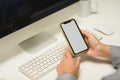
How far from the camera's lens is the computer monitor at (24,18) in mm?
899

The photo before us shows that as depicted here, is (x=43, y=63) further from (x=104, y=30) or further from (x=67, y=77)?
(x=104, y=30)

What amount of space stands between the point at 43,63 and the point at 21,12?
21 centimetres

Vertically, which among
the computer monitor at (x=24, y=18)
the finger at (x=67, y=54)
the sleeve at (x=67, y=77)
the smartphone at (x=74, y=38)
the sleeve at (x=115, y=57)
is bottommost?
the sleeve at (x=115, y=57)

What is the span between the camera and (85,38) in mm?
989

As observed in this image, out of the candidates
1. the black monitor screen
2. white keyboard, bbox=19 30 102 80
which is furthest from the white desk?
the black monitor screen

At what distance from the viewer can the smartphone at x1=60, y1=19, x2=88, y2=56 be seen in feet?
3.00

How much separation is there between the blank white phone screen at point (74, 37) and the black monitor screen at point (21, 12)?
0.13 meters

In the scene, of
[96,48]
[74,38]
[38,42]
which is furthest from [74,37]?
[38,42]

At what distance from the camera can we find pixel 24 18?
3.11 feet

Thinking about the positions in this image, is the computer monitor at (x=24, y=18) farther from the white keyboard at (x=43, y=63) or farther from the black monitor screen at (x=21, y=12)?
the white keyboard at (x=43, y=63)

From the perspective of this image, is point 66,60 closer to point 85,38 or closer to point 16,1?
point 85,38

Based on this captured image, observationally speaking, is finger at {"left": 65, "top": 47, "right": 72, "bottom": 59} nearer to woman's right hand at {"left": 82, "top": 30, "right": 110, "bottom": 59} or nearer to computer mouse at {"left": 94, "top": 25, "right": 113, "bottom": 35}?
woman's right hand at {"left": 82, "top": 30, "right": 110, "bottom": 59}

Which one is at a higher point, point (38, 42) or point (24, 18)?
point (24, 18)

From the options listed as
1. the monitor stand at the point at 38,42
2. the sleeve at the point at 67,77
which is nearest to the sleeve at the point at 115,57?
the sleeve at the point at 67,77
